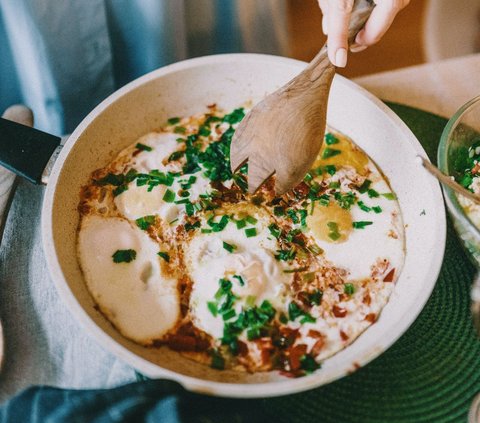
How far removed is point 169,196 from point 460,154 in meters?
0.72

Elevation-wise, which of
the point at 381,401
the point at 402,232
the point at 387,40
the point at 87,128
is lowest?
the point at 387,40

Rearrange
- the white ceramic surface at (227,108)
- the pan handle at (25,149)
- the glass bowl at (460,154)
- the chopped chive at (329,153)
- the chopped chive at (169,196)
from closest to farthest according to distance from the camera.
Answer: the white ceramic surface at (227,108) < the glass bowl at (460,154) < the pan handle at (25,149) < the chopped chive at (169,196) < the chopped chive at (329,153)

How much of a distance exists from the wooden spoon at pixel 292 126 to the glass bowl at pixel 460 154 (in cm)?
29

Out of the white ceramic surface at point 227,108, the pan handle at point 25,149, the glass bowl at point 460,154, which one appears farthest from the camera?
the pan handle at point 25,149

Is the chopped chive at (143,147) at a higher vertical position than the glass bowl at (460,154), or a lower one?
lower

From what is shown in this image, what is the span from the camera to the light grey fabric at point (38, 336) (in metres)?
1.14

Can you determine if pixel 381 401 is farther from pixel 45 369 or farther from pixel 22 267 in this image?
pixel 22 267

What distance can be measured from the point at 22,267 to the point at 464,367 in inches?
40.6

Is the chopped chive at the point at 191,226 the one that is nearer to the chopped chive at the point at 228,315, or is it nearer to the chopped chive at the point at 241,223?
the chopped chive at the point at 241,223

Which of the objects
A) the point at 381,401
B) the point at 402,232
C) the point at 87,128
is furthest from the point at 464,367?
the point at 87,128

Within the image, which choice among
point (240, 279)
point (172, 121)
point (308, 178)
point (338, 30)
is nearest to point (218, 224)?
point (240, 279)

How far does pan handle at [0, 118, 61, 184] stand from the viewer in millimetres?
1245

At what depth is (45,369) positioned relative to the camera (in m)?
1.15

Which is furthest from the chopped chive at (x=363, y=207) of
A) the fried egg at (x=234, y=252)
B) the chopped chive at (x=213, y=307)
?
the chopped chive at (x=213, y=307)
